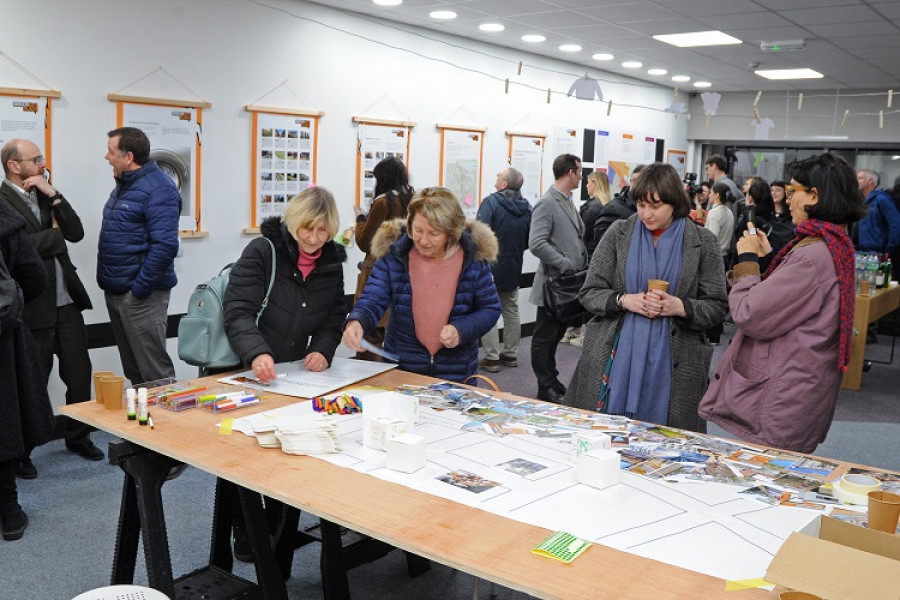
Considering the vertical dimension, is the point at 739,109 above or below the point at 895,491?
above

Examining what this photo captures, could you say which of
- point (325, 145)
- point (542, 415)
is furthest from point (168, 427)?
point (325, 145)

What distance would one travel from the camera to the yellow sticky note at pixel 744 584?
158cm

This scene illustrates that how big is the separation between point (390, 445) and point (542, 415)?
0.69 m

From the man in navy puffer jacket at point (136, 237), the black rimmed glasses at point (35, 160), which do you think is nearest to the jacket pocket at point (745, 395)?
the man in navy puffer jacket at point (136, 237)

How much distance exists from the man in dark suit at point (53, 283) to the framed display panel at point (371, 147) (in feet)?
8.05

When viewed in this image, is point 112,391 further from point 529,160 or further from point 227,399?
point 529,160

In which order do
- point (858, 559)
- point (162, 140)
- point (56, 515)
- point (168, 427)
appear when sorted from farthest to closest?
point (162, 140)
point (56, 515)
point (168, 427)
point (858, 559)

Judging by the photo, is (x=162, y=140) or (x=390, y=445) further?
(x=162, y=140)

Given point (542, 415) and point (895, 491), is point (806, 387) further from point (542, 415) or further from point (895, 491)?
point (542, 415)

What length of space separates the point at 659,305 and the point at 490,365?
371 centimetres

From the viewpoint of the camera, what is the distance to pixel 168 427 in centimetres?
246

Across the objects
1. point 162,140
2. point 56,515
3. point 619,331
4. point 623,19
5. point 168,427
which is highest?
point 623,19

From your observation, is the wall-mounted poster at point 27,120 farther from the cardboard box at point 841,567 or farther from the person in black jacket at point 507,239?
the cardboard box at point 841,567

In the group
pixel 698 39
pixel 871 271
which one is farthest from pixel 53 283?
pixel 871 271
